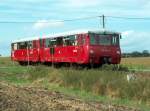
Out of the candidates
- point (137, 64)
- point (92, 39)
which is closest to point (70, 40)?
point (92, 39)

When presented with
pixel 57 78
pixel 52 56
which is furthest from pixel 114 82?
pixel 52 56

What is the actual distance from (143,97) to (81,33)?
20569 mm

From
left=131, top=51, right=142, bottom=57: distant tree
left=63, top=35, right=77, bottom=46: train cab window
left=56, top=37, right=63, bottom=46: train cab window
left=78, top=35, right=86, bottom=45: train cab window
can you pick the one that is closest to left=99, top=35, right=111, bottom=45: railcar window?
left=78, top=35, right=86, bottom=45: train cab window

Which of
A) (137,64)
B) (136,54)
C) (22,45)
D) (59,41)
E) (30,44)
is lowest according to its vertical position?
(136,54)

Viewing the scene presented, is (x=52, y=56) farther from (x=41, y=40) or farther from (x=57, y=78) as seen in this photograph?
(x=57, y=78)

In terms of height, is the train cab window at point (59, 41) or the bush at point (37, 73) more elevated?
the train cab window at point (59, 41)

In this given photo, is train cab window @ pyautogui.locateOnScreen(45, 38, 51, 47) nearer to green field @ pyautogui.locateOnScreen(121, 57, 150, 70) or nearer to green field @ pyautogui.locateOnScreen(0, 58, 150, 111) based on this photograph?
green field @ pyautogui.locateOnScreen(121, 57, 150, 70)

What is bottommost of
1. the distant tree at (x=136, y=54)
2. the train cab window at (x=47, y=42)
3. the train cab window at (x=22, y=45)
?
the distant tree at (x=136, y=54)

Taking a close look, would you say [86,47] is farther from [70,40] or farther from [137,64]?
[137,64]

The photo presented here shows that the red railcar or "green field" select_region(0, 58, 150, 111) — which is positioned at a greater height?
the red railcar

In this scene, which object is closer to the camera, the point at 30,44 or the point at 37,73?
the point at 37,73

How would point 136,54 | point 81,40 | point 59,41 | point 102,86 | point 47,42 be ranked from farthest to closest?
point 136,54 → point 47,42 → point 59,41 → point 81,40 → point 102,86

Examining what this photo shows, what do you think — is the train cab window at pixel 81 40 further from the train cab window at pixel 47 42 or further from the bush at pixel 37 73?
the bush at pixel 37 73

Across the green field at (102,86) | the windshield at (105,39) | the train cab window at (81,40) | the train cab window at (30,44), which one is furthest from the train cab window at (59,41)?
the green field at (102,86)
